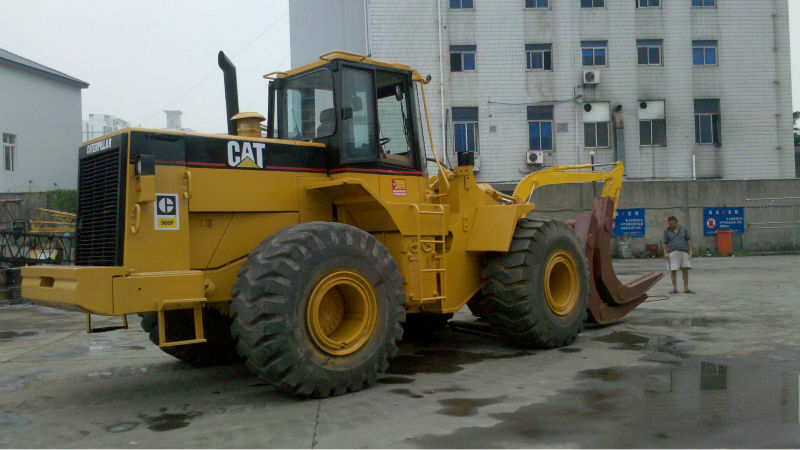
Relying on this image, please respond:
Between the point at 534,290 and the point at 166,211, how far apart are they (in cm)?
397

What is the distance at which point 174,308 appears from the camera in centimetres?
537

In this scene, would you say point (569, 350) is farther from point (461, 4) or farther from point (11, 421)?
point (461, 4)

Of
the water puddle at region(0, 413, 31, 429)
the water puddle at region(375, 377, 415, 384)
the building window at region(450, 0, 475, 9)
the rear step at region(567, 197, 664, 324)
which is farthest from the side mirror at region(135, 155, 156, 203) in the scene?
the building window at region(450, 0, 475, 9)

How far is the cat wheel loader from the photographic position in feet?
17.3

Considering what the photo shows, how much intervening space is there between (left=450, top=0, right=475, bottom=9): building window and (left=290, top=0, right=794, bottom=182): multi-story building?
6 cm

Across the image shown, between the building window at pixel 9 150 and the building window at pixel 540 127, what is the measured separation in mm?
22120

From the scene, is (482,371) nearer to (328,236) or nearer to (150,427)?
(328,236)

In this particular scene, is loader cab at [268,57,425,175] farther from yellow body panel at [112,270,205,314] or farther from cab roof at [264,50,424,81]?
yellow body panel at [112,270,205,314]

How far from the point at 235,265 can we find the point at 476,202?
3036mm

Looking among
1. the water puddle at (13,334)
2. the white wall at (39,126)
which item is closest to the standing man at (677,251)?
the water puddle at (13,334)

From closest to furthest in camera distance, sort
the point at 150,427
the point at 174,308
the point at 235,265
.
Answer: the point at 150,427
the point at 174,308
the point at 235,265

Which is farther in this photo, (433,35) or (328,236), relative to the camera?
(433,35)

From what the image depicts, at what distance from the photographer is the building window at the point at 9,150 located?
93.8 ft

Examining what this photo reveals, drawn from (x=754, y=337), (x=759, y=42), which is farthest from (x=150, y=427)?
(x=759, y=42)
